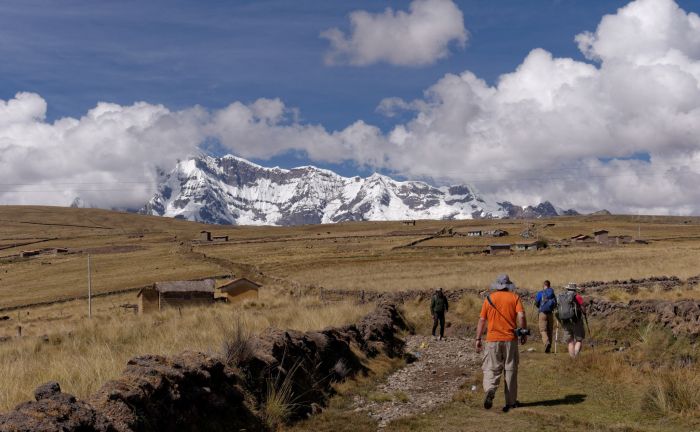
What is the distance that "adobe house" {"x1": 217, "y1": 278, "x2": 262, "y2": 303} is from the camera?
156 feet

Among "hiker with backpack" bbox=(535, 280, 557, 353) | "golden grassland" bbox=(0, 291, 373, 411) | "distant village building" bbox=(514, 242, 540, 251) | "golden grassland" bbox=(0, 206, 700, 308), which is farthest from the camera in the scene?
"distant village building" bbox=(514, 242, 540, 251)

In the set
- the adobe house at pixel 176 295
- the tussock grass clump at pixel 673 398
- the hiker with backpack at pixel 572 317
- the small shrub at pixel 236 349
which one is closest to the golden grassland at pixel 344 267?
the adobe house at pixel 176 295

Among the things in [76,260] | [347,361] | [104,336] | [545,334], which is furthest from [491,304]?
[76,260]

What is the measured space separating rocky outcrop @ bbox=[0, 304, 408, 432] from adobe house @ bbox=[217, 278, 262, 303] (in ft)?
109

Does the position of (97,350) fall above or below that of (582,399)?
above

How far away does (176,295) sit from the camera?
4384 cm

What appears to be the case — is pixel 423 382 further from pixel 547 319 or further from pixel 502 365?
pixel 547 319

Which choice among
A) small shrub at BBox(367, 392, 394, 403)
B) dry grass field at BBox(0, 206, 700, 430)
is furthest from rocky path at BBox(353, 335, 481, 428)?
dry grass field at BBox(0, 206, 700, 430)

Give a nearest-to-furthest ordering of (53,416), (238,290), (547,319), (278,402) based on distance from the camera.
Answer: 1. (53,416)
2. (278,402)
3. (547,319)
4. (238,290)

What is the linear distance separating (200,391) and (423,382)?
290 inches

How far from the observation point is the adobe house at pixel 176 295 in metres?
43.1

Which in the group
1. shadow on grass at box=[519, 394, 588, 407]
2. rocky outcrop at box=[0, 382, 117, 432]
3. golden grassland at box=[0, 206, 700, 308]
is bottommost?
golden grassland at box=[0, 206, 700, 308]

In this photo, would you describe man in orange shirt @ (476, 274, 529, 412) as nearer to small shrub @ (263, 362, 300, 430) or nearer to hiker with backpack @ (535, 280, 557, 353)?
small shrub @ (263, 362, 300, 430)

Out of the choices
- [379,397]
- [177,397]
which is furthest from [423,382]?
[177,397]
